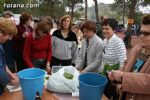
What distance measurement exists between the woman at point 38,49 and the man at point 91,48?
530 mm

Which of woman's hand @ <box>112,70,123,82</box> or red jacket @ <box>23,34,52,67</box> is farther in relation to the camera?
red jacket @ <box>23,34,52,67</box>

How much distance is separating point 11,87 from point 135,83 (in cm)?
148

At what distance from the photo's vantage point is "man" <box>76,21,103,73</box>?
3.42 metres

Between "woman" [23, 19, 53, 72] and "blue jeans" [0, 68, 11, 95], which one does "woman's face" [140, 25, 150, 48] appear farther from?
"woman" [23, 19, 53, 72]

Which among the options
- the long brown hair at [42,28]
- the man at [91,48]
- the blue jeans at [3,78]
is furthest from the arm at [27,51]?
the blue jeans at [3,78]

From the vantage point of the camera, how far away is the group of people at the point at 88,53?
6.59 feet

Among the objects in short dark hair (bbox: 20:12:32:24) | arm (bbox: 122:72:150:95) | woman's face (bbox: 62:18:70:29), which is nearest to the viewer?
arm (bbox: 122:72:150:95)

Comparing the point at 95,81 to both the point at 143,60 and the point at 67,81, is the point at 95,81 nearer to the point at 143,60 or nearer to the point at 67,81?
the point at 67,81

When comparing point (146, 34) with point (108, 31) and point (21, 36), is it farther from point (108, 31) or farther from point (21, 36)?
point (21, 36)

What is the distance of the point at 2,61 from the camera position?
8.34ft

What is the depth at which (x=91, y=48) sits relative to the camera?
3.50 m

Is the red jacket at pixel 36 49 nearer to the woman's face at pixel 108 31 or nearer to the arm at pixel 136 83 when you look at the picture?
the woman's face at pixel 108 31

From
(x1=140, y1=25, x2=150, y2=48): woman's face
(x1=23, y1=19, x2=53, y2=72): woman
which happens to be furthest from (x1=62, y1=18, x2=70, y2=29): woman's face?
(x1=140, y1=25, x2=150, y2=48): woman's face

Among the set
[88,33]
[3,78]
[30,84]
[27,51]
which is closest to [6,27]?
[3,78]
